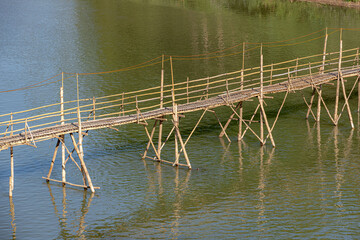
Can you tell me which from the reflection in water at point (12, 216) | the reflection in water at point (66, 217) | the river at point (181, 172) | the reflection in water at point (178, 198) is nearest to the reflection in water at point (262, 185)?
the river at point (181, 172)

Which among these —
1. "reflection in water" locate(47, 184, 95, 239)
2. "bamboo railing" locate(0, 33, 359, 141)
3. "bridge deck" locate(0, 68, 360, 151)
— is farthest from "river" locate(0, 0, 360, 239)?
"bridge deck" locate(0, 68, 360, 151)

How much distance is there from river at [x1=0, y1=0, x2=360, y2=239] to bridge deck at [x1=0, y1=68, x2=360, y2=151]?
116 inches

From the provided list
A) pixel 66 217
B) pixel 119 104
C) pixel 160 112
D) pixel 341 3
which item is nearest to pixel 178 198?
pixel 66 217

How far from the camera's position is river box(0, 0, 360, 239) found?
25.7 meters

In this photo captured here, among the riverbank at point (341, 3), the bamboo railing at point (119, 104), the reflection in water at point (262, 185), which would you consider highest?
the riverbank at point (341, 3)

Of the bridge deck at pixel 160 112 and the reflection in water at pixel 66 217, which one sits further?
the bridge deck at pixel 160 112

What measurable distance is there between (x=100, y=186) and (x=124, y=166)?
9.89ft

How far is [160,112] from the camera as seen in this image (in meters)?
32.3

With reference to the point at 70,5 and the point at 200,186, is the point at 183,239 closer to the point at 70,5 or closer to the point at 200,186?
the point at 200,186

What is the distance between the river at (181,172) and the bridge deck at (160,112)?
2.94 meters

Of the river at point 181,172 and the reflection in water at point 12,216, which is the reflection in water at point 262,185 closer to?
the river at point 181,172

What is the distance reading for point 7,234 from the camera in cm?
2494

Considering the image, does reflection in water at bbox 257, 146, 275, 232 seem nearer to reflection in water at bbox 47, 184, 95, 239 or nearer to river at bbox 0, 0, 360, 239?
river at bbox 0, 0, 360, 239

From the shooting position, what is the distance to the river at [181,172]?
84.3ft
